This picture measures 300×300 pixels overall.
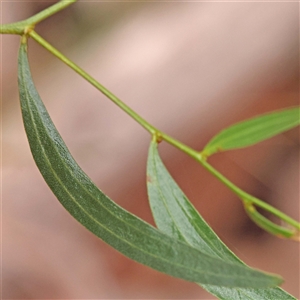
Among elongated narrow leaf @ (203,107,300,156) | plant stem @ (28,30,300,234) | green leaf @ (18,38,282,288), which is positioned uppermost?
elongated narrow leaf @ (203,107,300,156)

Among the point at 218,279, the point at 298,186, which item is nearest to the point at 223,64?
the point at 298,186

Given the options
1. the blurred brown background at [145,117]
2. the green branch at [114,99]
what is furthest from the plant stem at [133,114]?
the blurred brown background at [145,117]

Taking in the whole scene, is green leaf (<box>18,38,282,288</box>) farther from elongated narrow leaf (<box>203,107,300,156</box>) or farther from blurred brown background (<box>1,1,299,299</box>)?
blurred brown background (<box>1,1,299,299</box>)

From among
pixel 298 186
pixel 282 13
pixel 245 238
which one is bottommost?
pixel 245 238

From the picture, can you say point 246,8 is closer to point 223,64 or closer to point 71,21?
point 223,64

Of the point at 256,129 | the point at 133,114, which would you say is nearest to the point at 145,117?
the point at 256,129

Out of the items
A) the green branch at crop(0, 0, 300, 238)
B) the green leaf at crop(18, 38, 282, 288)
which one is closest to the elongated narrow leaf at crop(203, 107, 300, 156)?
the green branch at crop(0, 0, 300, 238)
